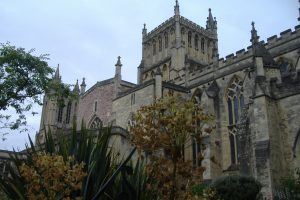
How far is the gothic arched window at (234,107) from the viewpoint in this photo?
23.5m

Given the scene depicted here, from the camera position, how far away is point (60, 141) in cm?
709

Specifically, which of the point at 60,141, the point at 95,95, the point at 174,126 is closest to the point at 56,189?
the point at 60,141

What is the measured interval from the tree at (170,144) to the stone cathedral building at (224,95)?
67cm

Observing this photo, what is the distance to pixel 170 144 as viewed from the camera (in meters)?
7.19

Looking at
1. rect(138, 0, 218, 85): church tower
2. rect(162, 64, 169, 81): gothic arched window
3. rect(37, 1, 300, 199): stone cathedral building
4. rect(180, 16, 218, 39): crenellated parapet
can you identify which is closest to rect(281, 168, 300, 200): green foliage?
rect(37, 1, 300, 199): stone cathedral building

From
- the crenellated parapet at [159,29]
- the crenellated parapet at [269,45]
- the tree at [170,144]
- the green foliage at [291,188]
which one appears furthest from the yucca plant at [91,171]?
the crenellated parapet at [159,29]

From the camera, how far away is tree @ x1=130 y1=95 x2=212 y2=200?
272 inches

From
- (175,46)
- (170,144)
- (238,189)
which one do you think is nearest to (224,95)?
(238,189)

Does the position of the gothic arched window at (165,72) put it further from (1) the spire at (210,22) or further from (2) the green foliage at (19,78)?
(2) the green foliage at (19,78)

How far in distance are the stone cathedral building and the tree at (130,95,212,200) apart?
0.67 m

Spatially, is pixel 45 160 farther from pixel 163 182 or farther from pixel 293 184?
pixel 293 184

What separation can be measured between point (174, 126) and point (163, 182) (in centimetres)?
114

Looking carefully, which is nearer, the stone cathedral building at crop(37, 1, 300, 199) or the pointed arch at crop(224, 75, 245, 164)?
the stone cathedral building at crop(37, 1, 300, 199)

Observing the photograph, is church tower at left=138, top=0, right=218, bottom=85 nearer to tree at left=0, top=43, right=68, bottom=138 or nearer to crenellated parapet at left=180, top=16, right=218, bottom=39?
crenellated parapet at left=180, top=16, right=218, bottom=39
